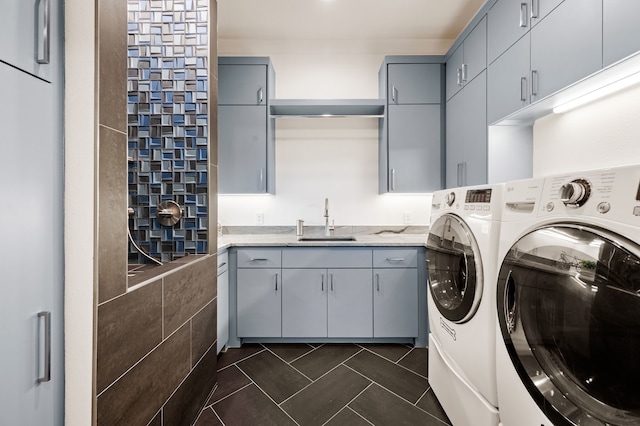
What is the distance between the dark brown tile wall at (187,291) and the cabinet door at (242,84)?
1503 millimetres

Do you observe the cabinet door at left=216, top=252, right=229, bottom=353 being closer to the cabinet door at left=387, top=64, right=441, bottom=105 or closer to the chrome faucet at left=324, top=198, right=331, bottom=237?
the chrome faucet at left=324, top=198, right=331, bottom=237

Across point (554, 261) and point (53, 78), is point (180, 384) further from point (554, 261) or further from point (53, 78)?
point (554, 261)

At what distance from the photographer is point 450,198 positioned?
1486 mm

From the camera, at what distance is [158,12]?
62.4 inches

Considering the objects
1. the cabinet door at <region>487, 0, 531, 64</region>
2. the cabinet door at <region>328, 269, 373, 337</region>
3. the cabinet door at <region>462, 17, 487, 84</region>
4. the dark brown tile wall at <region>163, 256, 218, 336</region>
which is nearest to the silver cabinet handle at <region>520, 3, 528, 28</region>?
the cabinet door at <region>487, 0, 531, 64</region>

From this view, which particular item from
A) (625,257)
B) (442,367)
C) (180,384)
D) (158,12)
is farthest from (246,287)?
(625,257)

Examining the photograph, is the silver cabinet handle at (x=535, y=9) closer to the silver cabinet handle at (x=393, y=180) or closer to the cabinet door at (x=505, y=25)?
the cabinet door at (x=505, y=25)

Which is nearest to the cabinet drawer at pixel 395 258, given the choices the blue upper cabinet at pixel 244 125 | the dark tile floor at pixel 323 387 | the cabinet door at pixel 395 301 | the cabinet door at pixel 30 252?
the cabinet door at pixel 395 301

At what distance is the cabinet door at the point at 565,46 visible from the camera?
116 cm

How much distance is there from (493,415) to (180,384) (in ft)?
4.44

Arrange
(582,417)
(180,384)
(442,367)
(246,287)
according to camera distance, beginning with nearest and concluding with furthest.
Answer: (582,417) → (180,384) → (442,367) → (246,287)

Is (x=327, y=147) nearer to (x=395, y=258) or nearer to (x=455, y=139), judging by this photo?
(x=455, y=139)

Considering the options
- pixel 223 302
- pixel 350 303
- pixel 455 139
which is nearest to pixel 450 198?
pixel 455 139

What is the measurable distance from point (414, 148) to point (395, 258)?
1.02 m
